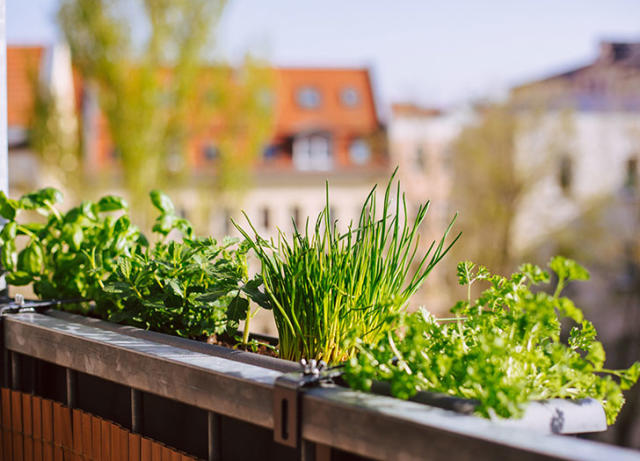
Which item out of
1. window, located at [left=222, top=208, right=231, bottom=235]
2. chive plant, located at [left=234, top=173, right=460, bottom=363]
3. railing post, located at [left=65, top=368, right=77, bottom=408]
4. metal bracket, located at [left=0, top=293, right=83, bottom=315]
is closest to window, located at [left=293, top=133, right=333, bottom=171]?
window, located at [left=222, top=208, right=231, bottom=235]

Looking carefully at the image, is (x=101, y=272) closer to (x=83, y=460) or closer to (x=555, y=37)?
(x=83, y=460)

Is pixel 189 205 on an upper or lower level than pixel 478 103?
lower

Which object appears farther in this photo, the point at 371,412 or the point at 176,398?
the point at 176,398

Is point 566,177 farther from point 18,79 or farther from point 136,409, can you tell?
point 136,409

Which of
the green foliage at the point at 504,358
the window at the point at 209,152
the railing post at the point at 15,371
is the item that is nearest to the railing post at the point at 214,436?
the green foliage at the point at 504,358

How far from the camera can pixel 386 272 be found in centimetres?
116

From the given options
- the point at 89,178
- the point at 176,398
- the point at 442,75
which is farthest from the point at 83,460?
the point at 442,75

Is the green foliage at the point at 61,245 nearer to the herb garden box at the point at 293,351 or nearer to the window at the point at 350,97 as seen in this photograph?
the herb garden box at the point at 293,351

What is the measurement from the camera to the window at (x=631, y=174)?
1905cm

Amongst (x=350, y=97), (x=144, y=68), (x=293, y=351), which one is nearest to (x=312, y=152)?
(x=350, y=97)

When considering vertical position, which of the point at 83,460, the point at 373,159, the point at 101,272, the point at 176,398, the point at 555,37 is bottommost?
the point at 83,460

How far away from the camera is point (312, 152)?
24.1m

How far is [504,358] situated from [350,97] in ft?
79.3

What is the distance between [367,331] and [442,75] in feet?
61.4
